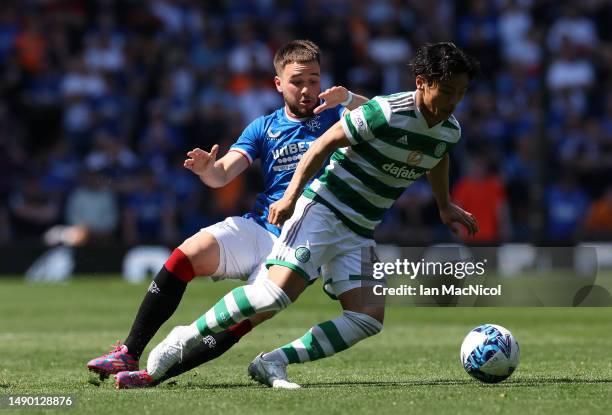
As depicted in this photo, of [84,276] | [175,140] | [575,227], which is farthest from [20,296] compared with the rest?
[575,227]

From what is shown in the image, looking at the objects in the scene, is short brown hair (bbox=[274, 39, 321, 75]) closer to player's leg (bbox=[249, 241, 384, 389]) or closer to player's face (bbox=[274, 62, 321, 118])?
player's face (bbox=[274, 62, 321, 118])

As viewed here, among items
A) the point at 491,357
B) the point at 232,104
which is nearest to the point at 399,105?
the point at 491,357

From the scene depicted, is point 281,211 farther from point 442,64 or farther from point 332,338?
point 442,64

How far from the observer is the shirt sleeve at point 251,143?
783cm

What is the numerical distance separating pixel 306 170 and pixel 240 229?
1.08 meters

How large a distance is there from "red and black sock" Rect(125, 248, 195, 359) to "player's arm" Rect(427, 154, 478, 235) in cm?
161

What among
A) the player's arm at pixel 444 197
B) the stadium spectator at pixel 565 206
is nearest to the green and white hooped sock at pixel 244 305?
the player's arm at pixel 444 197

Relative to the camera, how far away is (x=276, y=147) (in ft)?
25.8

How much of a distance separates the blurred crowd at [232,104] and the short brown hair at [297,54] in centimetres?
1101

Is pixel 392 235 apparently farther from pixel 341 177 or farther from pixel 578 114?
pixel 341 177

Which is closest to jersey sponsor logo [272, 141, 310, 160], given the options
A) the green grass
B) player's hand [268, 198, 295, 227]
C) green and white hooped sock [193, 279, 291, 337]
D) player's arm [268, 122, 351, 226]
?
player's arm [268, 122, 351, 226]

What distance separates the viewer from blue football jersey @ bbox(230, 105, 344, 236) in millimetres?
7812

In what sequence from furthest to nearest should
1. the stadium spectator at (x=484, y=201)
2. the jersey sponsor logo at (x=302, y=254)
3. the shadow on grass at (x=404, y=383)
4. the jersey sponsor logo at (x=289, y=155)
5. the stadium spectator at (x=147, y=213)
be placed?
the stadium spectator at (x=147, y=213)
the stadium spectator at (x=484, y=201)
the jersey sponsor logo at (x=289, y=155)
the shadow on grass at (x=404, y=383)
the jersey sponsor logo at (x=302, y=254)

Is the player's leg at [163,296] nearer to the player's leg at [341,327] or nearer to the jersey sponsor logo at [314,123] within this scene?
the player's leg at [341,327]
